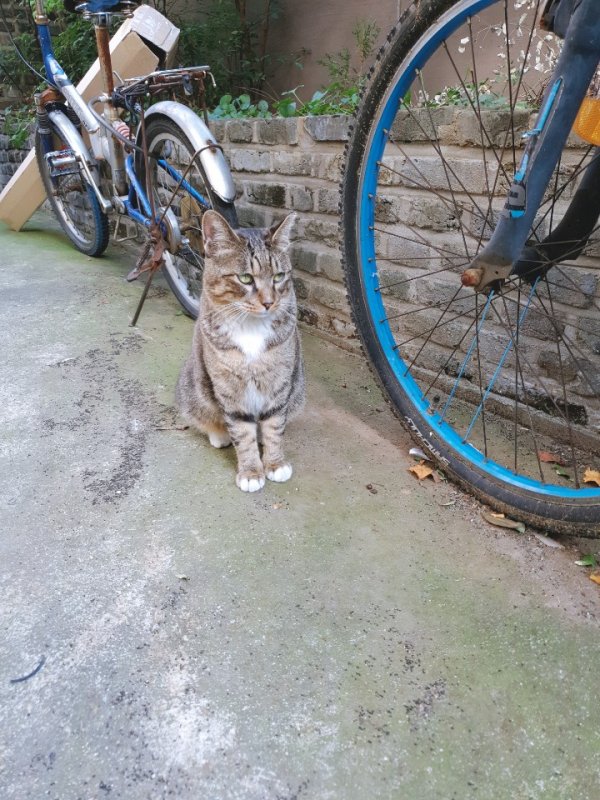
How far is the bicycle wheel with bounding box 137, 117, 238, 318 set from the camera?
8.28ft

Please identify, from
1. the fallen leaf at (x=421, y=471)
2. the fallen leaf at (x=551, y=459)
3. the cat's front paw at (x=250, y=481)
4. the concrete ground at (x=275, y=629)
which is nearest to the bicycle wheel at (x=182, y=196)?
the concrete ground at (x=275, y=629)

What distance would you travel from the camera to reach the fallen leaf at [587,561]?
1.54 metres

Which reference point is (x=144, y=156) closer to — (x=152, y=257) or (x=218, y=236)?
(x=152, y=257)

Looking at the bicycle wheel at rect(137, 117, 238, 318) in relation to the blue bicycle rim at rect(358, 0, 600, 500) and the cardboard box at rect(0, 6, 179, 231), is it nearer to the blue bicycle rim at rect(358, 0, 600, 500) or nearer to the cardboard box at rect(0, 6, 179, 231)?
the cardboard box at rect(0, 6, 179, 231)

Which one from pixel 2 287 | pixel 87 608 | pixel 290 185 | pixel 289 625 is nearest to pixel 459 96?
pixel 290 185

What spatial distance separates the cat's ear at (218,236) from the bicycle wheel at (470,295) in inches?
16.1

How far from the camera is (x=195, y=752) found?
107 centimetres

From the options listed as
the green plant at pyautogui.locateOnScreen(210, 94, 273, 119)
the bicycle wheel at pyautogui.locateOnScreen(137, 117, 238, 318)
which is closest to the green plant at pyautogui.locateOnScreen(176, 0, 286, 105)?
the green plant at pyautogui.locateOnScreen(210, 94, 273, 119)

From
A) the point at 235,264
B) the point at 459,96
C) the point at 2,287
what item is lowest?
the point at 2,287

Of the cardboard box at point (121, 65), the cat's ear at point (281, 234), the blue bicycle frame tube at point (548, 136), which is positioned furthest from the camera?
the cardboard box at point (121, 65)

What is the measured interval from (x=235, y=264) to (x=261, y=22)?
4124 mm

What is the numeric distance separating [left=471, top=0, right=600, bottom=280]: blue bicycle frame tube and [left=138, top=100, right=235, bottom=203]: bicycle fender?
4.23ft

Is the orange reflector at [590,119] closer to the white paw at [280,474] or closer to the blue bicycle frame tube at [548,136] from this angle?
the blue bicycle frame tube at [548,136]

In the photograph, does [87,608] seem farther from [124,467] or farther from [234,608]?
[124,467]
